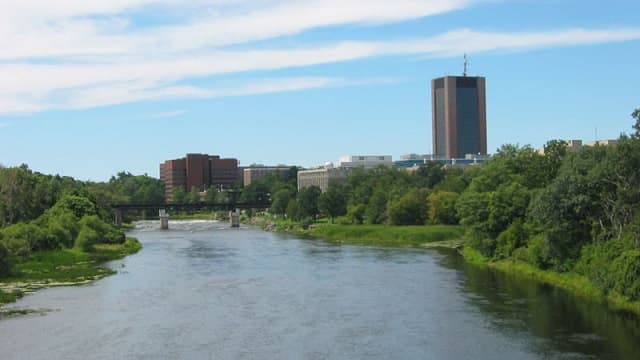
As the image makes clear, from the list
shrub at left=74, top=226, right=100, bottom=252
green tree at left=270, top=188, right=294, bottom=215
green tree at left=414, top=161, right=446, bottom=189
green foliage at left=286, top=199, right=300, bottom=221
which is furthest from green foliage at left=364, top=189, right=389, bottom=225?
green tree at left=270, top=188, right=294, bottom=215

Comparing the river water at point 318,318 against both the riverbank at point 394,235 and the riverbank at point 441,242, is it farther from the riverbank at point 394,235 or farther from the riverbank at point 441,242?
the riverbank at point 394,235

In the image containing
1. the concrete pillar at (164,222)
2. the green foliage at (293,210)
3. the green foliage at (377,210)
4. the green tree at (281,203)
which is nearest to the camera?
the green foliage at (377,210)

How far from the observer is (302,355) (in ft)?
109

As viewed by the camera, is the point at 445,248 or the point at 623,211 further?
the point at 445,248

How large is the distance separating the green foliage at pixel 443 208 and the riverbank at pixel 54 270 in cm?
3705

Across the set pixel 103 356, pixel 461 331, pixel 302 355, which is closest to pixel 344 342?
pixel 302 355

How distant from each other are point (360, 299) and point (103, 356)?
57.5ft

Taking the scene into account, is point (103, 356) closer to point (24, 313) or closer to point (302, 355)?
point (302, 355)

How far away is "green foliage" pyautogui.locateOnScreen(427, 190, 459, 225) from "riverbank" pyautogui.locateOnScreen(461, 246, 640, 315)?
29.3 metres

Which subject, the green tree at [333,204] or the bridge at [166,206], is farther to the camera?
the bridge at [166,206]

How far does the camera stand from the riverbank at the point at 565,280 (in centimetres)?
4166

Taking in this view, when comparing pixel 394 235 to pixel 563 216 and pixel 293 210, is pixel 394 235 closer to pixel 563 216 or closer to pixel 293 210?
pixel 563 216

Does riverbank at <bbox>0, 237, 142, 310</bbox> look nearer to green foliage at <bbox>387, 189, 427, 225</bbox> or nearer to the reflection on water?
the reflection on water

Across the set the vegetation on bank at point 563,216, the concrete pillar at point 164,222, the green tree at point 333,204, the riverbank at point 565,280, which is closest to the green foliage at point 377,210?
the vegetation on bank at point 563,216
